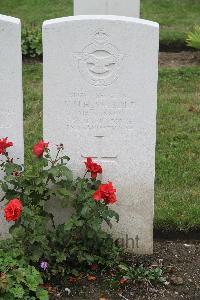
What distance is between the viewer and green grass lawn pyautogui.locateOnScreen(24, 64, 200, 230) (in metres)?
Answer: 5.12

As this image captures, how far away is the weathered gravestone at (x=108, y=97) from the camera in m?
4.09

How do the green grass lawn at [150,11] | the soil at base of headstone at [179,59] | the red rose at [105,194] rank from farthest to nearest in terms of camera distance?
the green grass lawn at [150,11]
the soil at base of headstone at [179,59]
the red rose at [105,194]

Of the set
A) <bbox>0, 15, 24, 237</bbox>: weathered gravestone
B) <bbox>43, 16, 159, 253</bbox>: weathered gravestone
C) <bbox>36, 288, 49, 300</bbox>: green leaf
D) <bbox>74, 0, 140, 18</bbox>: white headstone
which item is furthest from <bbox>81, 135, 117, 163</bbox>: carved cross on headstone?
<bbox>74, 0, 140, 18</bbox>: white headstone

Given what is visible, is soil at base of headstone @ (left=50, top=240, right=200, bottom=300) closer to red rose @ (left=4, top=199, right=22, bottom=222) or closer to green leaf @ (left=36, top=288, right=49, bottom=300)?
green leaf @ (left=36, top=288, right=49, bottom=300)

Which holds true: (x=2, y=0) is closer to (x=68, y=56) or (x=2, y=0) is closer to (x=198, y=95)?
(x=198, y=95)

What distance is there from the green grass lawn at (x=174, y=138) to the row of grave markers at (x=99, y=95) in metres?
0.73

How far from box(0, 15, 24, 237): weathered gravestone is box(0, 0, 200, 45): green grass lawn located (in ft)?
19.7

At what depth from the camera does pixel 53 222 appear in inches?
174

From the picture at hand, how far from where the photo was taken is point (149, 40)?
4.09 m

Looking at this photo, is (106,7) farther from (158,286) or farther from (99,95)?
(158,286)

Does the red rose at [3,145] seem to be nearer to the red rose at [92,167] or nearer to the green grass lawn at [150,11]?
the red rose at [92,167]

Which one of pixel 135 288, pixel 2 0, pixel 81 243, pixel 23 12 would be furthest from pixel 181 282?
pixel 2 0

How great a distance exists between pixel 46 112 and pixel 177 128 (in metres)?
2.77

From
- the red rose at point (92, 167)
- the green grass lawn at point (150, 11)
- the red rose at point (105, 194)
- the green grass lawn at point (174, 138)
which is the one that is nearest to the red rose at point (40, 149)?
the red rose at point (92, 167)
